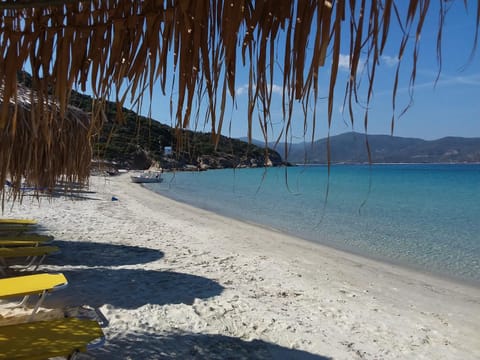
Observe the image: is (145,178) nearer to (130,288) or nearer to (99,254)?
(99,254)

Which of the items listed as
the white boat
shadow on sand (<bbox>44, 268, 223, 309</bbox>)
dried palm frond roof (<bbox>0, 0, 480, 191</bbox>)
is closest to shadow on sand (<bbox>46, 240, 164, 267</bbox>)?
shadow on sand (<bbox>44, 268, 223, 309</bbox>)

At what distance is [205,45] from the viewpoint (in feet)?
3.35

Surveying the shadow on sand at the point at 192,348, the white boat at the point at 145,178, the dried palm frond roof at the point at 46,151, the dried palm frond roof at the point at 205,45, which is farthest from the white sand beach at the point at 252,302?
the white boat at the point at 145,178

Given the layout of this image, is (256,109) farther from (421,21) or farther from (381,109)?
(421,21)

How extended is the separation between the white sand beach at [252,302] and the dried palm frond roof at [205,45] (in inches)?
88.6

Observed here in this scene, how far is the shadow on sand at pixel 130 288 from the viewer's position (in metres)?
3.78

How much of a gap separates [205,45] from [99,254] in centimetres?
529

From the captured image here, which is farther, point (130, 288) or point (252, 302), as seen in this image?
point (130, 288)

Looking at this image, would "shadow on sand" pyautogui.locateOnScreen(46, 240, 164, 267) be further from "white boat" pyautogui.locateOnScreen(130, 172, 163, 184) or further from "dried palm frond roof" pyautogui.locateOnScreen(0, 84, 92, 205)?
"white boat" pyautogui.locateOnScreen(130, 172, 163, 184)

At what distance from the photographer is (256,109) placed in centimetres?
94

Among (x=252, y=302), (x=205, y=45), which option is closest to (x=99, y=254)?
(x=252, y=302)

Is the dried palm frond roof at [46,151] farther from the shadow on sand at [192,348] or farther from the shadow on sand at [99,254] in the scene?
the shadow on sand at [99,254]

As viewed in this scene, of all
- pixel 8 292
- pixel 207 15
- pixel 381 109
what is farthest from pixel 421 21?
pixel 8 292

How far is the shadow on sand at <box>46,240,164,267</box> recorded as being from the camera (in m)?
5.23
